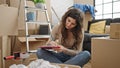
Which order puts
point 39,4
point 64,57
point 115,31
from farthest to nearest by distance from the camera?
point 39,4 → point 64,57 → point 115,31

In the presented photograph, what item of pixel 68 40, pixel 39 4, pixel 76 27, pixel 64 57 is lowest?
pixel 64 57

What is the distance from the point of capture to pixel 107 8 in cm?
458

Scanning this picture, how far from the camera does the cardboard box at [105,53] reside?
150 centimetres

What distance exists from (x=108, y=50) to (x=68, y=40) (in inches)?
15.4

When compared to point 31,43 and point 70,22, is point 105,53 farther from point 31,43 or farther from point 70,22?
point 31,43

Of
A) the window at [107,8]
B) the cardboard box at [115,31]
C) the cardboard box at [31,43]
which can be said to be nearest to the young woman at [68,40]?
the cardboard box at [115,31]

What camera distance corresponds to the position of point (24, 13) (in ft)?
8.96

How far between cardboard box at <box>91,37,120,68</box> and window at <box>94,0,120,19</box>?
2.83 m

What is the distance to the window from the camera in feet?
14.2

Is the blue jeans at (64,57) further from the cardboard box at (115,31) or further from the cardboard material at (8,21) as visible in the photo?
the cardboard material at (8,21)

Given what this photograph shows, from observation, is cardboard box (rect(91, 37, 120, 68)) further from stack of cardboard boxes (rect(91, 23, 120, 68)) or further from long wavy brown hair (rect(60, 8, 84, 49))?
long wavy brown hair (rect(60, 8, 84, 49))

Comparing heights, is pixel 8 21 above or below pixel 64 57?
above

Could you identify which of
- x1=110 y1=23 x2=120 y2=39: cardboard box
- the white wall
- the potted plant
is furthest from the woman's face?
the white wall

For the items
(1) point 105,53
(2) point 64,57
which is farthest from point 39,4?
(1) point 105,53
